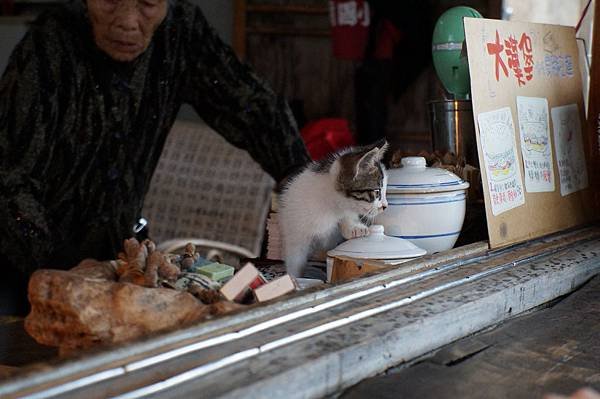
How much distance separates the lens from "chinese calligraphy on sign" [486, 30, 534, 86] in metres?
1.50

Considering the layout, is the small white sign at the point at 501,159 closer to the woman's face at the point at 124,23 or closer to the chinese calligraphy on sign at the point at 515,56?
the chinese calligraphy on sign at the point at 515,56

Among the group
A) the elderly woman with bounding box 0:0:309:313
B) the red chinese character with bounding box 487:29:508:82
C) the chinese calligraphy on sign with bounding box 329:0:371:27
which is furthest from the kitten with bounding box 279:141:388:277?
the chinese calligraphy on sign with bounding box 329:0:371:27

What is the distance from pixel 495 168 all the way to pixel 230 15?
4.12m

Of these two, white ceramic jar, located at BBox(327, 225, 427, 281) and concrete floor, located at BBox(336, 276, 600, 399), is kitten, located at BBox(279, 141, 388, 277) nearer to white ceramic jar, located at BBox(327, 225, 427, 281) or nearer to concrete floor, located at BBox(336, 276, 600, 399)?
white ceramic jar, located at BBox(327, 225, 427, 281)

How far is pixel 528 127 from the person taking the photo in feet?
5.19

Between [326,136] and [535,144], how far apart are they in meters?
2.96

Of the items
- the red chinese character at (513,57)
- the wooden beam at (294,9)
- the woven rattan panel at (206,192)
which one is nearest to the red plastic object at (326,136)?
the woven rattan panel at (206,192)

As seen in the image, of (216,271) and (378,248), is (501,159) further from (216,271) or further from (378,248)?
(216,271)

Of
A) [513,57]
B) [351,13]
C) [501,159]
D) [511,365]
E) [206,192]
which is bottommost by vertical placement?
[206,192]

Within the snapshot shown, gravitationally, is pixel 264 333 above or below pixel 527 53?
below

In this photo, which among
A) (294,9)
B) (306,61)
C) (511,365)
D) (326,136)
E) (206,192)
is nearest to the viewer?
(511,365)

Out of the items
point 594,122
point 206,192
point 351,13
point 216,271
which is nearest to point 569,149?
point 594,122

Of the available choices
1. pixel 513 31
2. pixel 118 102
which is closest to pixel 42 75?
pixel 118 102

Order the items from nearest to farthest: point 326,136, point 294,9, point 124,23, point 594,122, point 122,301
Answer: point 122,301 → point 594,122 → point 124,23 → point 326,136 → point 294,9
